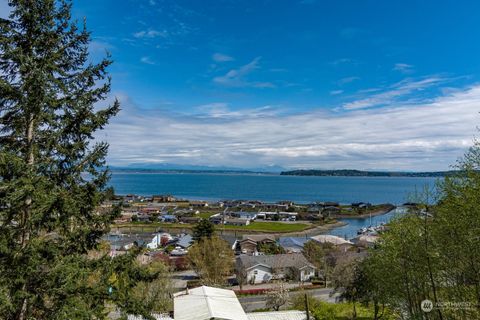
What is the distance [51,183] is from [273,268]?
36865 mm

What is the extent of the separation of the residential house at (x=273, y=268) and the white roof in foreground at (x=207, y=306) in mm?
23853

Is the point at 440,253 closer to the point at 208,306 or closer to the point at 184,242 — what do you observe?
the point at 208,306

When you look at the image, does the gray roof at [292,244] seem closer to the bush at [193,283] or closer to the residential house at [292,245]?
the residential house at [292,245]

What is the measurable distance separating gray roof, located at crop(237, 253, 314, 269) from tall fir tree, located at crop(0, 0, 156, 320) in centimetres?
3372

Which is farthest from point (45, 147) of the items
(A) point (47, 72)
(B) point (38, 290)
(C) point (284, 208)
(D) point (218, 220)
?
(C) point (284, 208)

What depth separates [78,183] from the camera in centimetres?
745

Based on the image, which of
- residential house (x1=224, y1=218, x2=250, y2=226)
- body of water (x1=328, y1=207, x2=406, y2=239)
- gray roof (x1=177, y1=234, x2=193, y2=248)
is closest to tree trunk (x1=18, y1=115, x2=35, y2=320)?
gray roof (x1=177, y1=234, x2=193, y2=248)

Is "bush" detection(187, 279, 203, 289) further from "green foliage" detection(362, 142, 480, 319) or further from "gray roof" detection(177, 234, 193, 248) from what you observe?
"green foliage" detection(362, 142, 480, 319)

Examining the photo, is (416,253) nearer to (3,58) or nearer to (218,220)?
(3,58)

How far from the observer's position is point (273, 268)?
40.8 metres

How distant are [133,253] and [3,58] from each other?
15.9 ft

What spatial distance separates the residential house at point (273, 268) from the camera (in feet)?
130

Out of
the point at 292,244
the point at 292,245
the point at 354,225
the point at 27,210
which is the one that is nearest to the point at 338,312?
the point at 27,210

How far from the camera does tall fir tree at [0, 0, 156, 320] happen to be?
6422mm
